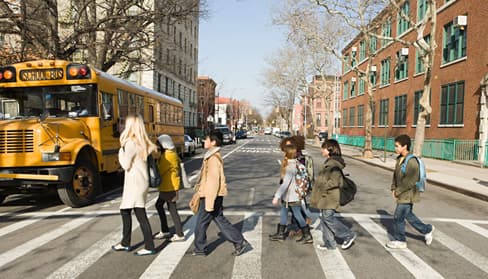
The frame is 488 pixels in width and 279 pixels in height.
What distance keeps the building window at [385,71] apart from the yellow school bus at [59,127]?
31.8 meters

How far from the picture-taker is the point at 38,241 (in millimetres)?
5664

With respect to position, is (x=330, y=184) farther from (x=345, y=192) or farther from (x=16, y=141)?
(x=16, y=141)

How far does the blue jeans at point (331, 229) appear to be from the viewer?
5189 mm

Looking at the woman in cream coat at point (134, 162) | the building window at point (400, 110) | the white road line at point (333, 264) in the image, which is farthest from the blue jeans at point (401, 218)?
the building window at point (400, 110)

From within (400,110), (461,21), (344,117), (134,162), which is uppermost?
(461,21)

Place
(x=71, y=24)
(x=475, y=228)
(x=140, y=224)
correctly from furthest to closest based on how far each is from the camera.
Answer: (x=71, y=24) < (x=475, y=228) < (x=140, y=224)

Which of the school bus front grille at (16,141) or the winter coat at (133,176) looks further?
the school bus front grille at (16,141)

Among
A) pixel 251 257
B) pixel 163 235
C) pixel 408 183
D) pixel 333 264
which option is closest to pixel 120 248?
pixel 163 235

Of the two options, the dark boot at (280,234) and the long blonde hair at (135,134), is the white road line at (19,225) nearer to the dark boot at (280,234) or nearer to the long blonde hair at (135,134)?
the long blonde hair at (135,134)

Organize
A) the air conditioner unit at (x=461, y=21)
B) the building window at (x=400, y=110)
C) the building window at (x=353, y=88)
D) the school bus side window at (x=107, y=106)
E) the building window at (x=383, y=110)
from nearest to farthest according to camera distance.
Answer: the school bus side window at (x=107, y=106), the air conditioner unit at (x=461, y=21), the building window at (x=400, y=110), the building window at (x=383, y=110), the building window at (x=353, y=88)

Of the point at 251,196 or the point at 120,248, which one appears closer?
the point at 120,248

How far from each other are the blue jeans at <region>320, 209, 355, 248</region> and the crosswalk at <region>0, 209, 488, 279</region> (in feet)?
0.58

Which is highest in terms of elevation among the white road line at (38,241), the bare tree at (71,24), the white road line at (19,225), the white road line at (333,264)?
the bare tree at (71,24)

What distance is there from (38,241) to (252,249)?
331 cm
